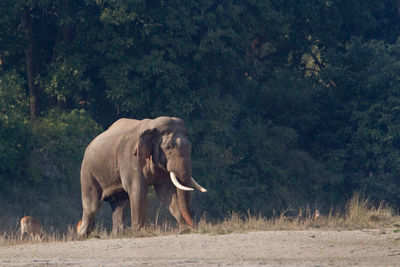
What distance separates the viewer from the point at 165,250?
10625 mm

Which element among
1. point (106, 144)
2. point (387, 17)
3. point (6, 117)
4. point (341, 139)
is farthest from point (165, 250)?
point (387, 17)

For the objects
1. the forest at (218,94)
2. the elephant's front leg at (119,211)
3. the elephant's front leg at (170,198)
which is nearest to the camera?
the elephant's front leg at (170,198)

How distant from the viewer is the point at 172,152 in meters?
14.1

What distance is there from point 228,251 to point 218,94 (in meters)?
15.2

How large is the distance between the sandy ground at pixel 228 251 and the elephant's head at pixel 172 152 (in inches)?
86.3

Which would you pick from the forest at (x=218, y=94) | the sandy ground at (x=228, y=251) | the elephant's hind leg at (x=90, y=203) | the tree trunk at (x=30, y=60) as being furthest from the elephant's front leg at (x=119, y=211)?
the tree trunk at (x=30, y=60)

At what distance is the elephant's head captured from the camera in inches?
550

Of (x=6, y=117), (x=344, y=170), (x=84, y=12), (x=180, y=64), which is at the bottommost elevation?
(x=344, y=170)

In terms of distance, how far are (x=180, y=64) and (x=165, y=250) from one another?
14.6m

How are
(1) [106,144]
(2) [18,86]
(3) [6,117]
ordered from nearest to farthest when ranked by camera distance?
(1) [106,144], (3) [6,117], (2) [18,86]

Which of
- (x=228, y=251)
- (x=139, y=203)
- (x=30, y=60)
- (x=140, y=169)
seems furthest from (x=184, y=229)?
(x=30, y=60)

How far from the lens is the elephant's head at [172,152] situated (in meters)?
14.0

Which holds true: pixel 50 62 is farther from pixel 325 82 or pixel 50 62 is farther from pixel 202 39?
pixel 325 82

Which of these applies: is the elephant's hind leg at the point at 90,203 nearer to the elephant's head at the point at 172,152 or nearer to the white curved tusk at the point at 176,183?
the elephant's head at the point at 172,152
